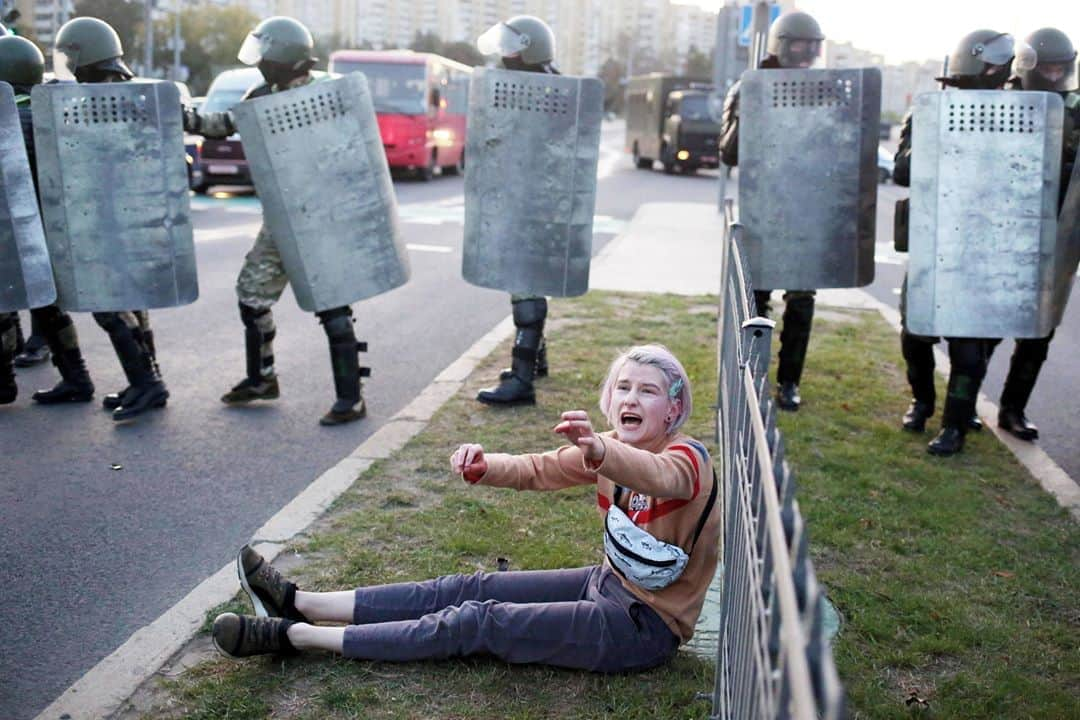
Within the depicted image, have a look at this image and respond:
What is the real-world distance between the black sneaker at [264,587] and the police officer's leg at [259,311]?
9.58ft

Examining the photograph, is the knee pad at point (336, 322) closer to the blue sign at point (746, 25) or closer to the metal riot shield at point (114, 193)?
the metal riot shield at point (114, 193)

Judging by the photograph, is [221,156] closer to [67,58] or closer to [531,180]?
[67,58]

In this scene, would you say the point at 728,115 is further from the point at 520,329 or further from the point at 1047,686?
the point at 1047,686

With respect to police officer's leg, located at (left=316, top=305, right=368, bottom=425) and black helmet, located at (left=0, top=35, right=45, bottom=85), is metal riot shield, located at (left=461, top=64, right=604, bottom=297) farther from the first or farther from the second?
black helmet, located at (left=0, top=35, right=45, bottom=85)

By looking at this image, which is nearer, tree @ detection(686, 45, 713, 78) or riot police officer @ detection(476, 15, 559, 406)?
riot police officer @ detection(476, 15, 559, 406)

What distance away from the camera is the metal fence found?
1.42m

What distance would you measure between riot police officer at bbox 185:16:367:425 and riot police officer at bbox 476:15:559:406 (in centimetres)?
78

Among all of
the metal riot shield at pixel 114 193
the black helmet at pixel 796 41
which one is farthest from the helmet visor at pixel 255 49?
the black helmet at pixel 796 41

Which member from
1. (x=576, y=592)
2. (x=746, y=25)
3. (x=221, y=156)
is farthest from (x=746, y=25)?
(x=576, y=592)

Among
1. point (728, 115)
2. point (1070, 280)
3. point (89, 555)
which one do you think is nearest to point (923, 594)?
point (1070, 280)

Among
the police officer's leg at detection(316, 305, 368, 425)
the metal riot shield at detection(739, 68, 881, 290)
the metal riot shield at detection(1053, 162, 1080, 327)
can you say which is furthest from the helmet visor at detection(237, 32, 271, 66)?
the metal riot shield at detection(1053, 162, 1080, 327)

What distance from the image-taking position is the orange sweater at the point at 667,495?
122 inches

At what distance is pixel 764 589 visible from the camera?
6.43 feet

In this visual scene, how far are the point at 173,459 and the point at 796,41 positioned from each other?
375 centimetres
